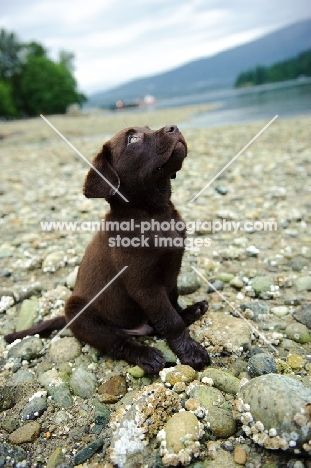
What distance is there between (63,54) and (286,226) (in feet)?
280

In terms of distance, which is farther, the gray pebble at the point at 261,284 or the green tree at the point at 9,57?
the green tree at the point at 9,57

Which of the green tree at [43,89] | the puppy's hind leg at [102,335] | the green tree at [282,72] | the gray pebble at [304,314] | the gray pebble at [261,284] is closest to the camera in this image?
the puppy's hind leg at [102,335]

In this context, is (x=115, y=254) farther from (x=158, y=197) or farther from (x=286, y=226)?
(x=286, y=226)

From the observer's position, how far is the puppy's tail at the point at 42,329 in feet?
11.4

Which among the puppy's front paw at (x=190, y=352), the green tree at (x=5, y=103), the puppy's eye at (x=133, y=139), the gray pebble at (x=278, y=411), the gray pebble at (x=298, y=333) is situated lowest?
the gray pebble at (x=298, y=333)

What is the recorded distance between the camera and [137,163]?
2715 mm

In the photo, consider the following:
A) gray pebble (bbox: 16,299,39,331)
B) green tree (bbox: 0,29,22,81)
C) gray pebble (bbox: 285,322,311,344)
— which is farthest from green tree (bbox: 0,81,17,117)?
gray pebble (bbox: 285,322,311,344)

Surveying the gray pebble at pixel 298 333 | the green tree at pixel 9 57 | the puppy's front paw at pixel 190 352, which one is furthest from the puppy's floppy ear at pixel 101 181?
the green tree at pixel 9 57

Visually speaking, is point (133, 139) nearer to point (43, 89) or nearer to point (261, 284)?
point (261, 284)

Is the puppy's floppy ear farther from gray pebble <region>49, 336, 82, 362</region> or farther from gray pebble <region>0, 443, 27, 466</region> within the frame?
gray pebble <region>0, 443, 27, 466</region>

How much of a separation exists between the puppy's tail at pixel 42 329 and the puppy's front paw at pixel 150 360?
2.95ft

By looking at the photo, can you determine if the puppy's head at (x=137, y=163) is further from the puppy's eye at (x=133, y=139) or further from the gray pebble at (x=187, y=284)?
the gray pebble at (x=187, y=284)

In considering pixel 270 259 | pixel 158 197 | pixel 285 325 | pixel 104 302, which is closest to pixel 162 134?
pixel 158 197

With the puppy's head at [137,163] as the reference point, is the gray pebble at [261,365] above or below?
below
